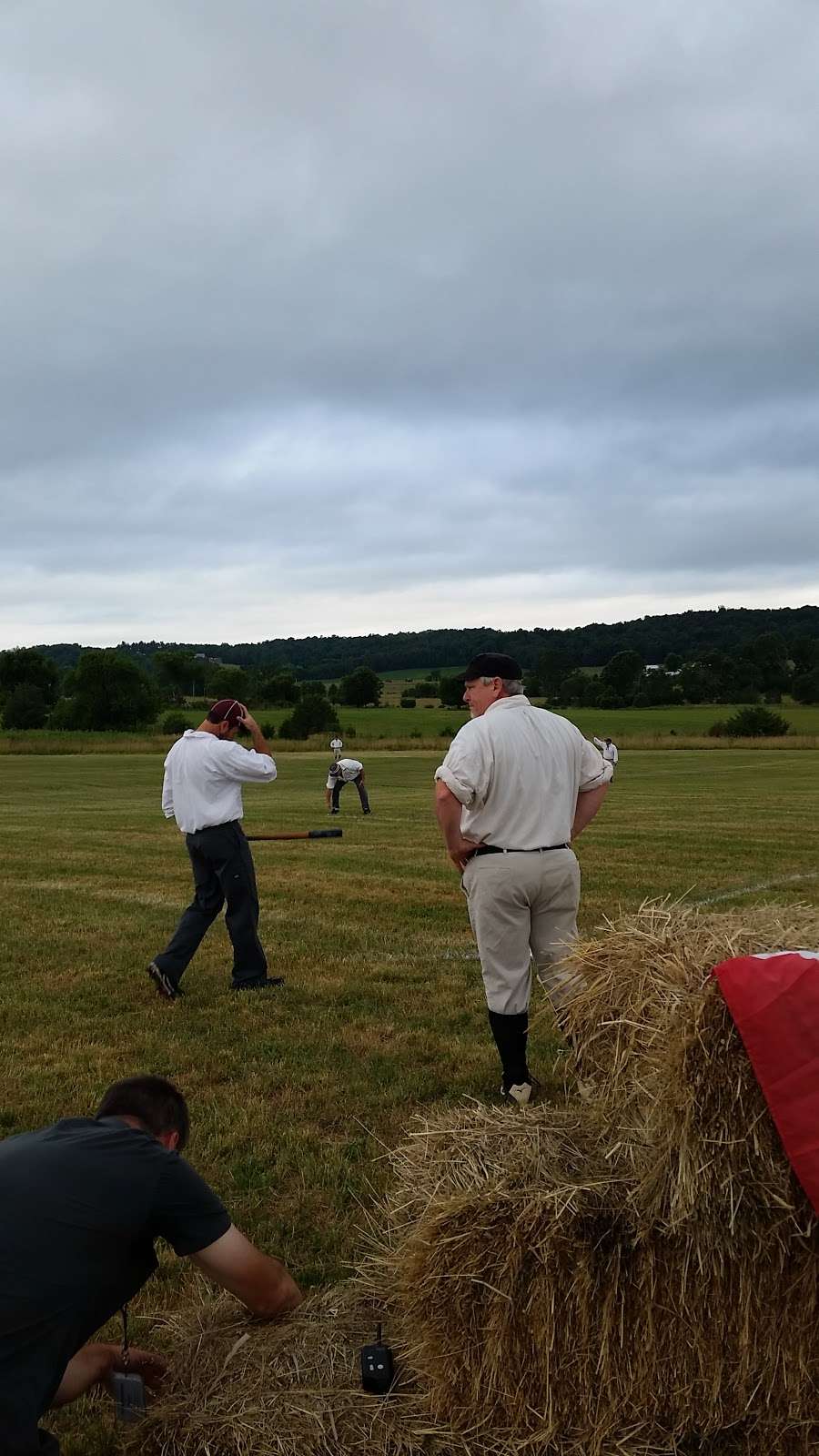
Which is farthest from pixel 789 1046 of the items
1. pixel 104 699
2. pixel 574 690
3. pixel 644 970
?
pixel 104 699

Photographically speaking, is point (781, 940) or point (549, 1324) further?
point (781, 940)

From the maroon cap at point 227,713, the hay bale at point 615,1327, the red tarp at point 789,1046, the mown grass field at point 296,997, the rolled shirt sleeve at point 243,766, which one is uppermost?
the maroon cap at point 227,713

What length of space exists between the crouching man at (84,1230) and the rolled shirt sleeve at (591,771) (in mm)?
3117

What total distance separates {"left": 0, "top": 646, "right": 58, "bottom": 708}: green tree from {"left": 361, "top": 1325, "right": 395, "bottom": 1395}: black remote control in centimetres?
11272

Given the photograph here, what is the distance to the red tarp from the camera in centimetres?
260

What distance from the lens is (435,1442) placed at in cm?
286

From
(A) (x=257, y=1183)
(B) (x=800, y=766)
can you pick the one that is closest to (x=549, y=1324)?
(A) (x=257, y=1183)

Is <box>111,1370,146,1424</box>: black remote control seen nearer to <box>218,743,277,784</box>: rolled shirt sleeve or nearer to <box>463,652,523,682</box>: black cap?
<box>463,652,523,682</box>: black cap

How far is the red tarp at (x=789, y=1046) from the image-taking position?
260cm

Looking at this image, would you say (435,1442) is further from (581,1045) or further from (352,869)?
(352,869)

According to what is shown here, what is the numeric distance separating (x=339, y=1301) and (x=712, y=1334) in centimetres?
132

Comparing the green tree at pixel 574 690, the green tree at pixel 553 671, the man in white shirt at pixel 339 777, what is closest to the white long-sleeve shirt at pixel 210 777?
the man in white shirt at pixel 339 777

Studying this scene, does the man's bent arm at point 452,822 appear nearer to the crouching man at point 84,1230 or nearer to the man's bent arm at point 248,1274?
the man's bent arm at point 248,1274

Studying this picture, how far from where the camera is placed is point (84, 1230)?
2.59 metres
